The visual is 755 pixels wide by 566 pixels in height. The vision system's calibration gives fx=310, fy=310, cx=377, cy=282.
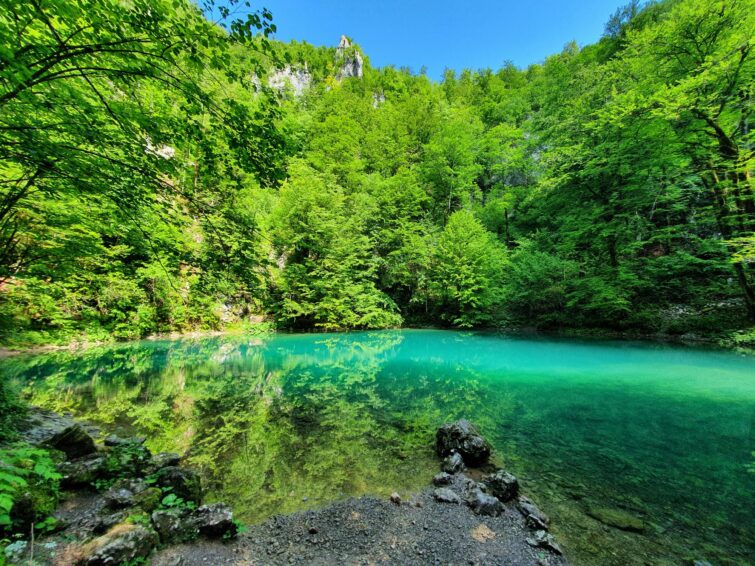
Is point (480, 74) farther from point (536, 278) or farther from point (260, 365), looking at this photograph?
point (260, 365)

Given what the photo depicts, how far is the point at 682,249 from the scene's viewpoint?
16.7 metres

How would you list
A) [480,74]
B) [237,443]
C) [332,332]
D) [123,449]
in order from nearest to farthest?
[123,449] < [237,443] < [332,332] < [480,74]

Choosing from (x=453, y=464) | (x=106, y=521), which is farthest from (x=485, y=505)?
(x=106, y=521)

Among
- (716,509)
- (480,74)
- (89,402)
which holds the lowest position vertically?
(89,402)

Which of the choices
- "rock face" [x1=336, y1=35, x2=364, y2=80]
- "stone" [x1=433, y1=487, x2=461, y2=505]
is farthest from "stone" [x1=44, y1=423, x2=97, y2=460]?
"rock face" [x1=336, y1=35, x2=364, y2=80]

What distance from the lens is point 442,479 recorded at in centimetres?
420

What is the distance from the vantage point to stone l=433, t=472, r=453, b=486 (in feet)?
13.7

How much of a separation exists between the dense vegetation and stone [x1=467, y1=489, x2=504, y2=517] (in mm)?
3663

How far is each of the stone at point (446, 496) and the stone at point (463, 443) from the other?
0.89 meters

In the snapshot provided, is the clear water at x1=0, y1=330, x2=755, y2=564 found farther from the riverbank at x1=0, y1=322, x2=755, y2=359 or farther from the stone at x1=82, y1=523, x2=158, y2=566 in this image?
the stone at x1=82, y1=523, x2=158, y2=566

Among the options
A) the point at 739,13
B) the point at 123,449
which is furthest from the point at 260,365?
the point at 739,13

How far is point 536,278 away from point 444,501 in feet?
59.2

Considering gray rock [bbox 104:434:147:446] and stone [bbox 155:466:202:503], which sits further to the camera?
gray rock [bbox 104:434:147:446]

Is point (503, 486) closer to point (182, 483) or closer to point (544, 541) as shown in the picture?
point (544, 541)
